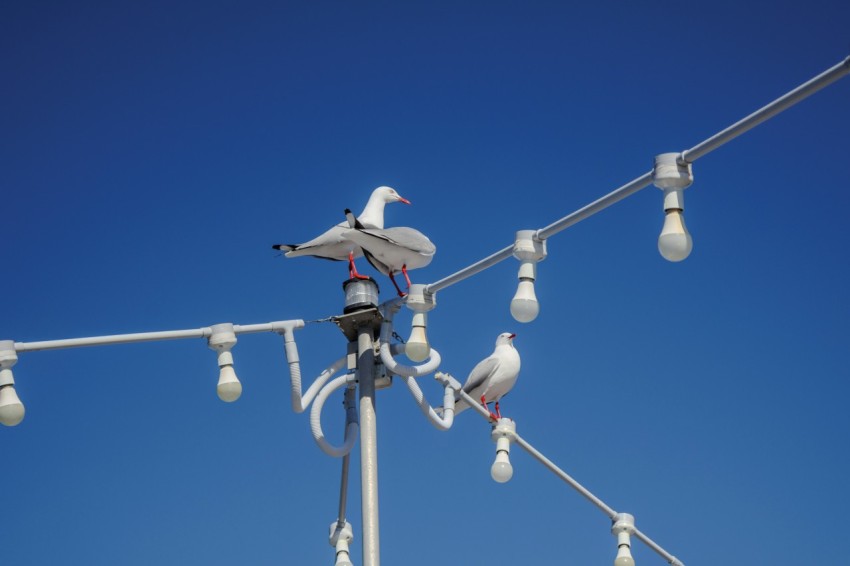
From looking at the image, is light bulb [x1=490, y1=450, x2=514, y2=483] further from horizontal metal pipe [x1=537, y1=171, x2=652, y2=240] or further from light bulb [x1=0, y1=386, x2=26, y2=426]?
light bulb [x1=0, y1=386, x2=26, y2=426]

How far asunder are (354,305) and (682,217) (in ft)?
8.73

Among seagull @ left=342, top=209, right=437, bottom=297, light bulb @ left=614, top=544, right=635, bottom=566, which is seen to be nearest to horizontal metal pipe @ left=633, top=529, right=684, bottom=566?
light bulb @ left=614, top=544, right=635, bottom=566

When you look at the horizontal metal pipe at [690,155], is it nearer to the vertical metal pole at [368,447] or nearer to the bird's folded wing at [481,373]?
the vertical metal pole at [368,447]

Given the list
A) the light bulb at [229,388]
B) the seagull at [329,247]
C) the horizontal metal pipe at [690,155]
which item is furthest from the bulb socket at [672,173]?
the seagull at [329,247]

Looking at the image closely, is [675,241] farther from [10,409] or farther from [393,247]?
[393,247]

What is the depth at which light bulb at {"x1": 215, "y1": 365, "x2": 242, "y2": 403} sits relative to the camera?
8844 millimetres

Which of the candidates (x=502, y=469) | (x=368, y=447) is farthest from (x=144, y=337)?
(x=502, y=469)

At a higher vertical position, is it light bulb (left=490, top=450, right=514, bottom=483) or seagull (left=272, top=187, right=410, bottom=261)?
seagull (left=272, top=187, right=410, bottom=261)

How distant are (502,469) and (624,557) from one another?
3.52ft

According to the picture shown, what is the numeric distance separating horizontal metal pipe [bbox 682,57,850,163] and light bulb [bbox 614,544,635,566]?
3.65 metres

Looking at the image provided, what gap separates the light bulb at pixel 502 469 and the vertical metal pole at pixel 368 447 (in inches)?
49.5

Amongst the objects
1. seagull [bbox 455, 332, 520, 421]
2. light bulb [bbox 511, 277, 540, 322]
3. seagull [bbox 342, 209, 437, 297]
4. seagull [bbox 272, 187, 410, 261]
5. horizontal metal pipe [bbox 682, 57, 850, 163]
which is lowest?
horizontal metal pipe [bbox 682, 57, 850, 163]

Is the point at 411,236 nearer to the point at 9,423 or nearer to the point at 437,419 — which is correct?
the point at 437,419

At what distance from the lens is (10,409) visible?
27.9 feet
